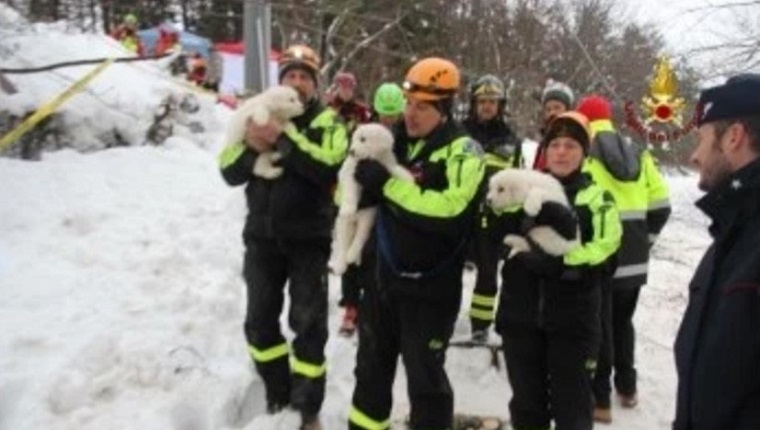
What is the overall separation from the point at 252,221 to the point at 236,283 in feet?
7.30

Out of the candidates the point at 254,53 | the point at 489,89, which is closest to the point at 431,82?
the point at 489,89

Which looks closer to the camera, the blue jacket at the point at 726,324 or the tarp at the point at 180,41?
the blue jacket at the point at 726,324

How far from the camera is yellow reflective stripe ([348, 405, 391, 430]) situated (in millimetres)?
4473

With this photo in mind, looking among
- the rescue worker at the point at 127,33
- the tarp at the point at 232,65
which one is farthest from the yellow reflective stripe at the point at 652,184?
the tarp at the point at 232,65

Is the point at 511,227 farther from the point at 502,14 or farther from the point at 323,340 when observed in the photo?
the point at 502,14

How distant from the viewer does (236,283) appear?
7.04m

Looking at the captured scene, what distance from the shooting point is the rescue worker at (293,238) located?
482 centimetres

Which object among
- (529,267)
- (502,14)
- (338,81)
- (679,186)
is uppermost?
(502,14)

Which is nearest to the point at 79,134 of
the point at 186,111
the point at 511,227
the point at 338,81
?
the point at 186,111

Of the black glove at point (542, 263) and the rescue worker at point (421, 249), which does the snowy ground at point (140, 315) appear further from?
the black glove at point (542, 263)

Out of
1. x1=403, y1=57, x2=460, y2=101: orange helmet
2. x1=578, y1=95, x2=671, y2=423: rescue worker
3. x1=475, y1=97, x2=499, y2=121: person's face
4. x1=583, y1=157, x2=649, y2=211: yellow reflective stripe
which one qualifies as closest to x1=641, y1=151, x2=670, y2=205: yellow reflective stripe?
x1=578, y1=95, x2=671, y2=423: rescue worker

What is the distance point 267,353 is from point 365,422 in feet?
2.65

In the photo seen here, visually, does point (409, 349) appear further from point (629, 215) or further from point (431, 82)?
point (629, 215)

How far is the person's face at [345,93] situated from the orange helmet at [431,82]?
3.58 metres
